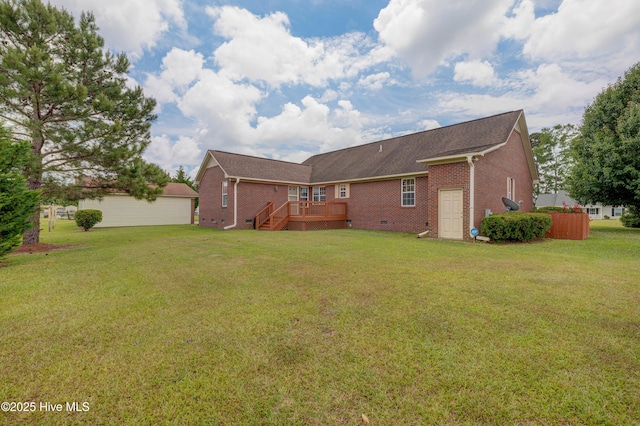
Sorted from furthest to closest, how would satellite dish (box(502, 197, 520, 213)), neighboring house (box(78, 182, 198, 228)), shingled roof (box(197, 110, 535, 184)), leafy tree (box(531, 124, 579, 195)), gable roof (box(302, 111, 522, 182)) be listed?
leafy tree (box(531, 124, 579, 195)) → neighboring house (box(78, 182, 198, 228)) → shingled roof (box(197, 110, 535, 184)) → gable roof (box(302, 111, 522, 182)) → satellite dish (box(502, 197, 520, 213))

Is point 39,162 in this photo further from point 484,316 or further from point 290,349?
point 484,316

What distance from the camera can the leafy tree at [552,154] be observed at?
3444cm

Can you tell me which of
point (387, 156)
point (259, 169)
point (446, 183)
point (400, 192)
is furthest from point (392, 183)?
point (259, 169)

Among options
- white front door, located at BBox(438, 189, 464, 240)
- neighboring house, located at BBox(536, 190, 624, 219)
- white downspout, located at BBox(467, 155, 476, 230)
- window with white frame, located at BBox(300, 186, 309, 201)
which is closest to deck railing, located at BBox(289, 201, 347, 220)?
window with white frame, located at BBox(300, 186, 309, 201)

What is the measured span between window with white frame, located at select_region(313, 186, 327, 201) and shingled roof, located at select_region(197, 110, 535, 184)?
0.57 metres

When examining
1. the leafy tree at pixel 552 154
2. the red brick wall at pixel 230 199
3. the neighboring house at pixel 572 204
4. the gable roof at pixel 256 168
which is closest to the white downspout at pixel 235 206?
the red brick wall at pixel 230 199

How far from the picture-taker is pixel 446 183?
11.7 m

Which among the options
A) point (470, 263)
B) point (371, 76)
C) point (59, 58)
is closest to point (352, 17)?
point (371, 76)

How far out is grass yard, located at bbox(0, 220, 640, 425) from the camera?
191cm

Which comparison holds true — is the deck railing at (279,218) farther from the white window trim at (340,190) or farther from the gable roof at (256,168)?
the white window trim at (340,190)

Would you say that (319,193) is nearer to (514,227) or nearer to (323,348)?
(514,227)

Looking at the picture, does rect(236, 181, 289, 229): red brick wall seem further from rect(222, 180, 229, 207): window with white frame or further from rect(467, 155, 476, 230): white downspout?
rect(467, 155, 476, 230): white downspout

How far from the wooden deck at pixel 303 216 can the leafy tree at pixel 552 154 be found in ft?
106

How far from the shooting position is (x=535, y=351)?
2.62m
